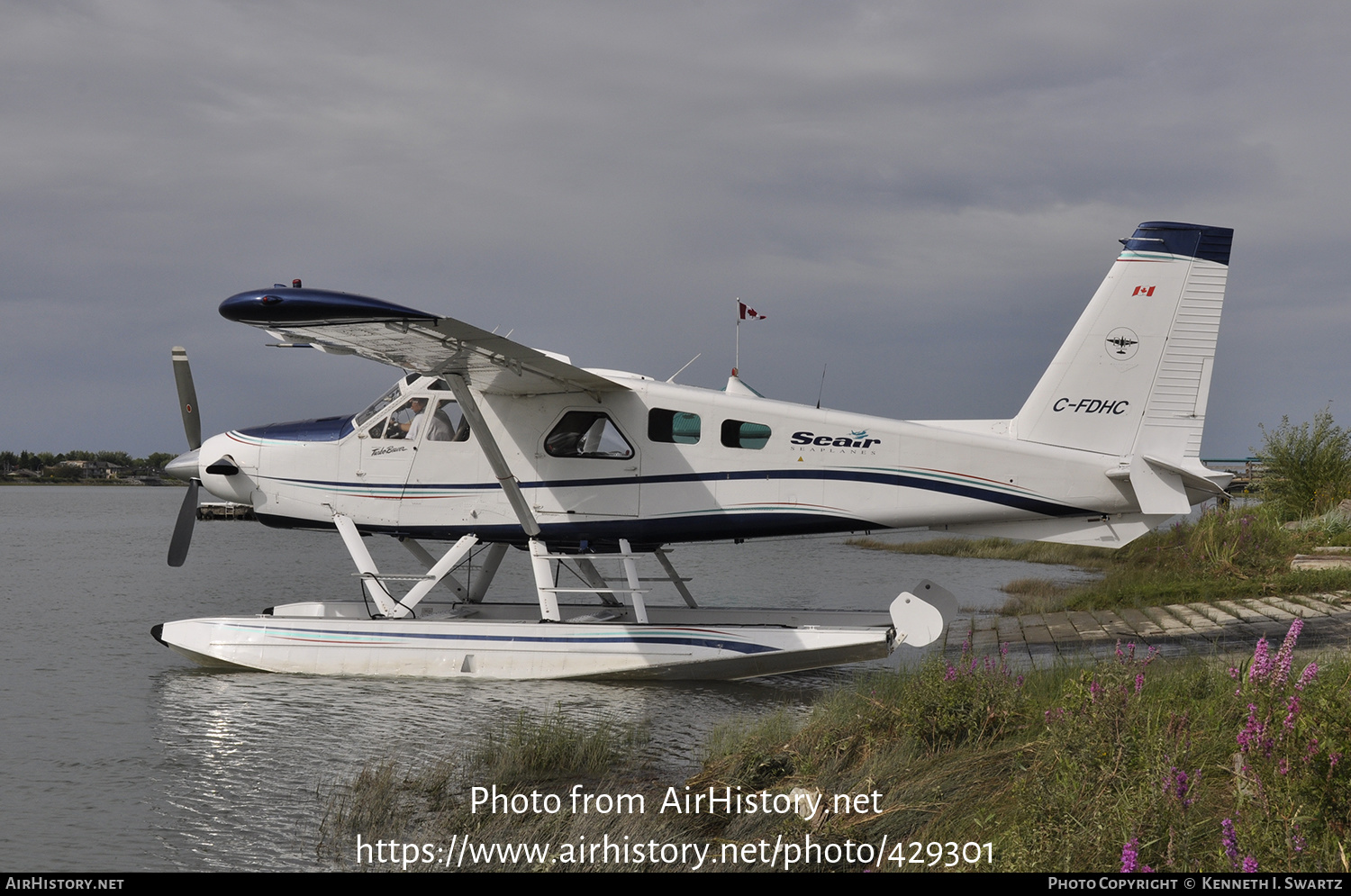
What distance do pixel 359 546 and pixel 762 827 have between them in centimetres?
728

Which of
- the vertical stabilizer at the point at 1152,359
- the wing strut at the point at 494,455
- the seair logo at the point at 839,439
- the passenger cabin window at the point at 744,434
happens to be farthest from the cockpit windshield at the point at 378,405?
the vertical stabilizer at the point at 1152,359

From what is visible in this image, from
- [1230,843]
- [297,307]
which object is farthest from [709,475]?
[1230,843]

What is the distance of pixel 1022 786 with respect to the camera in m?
4.87

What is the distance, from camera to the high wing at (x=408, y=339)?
25.4 feet

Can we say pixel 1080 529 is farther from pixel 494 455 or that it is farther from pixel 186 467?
pixel 186 467

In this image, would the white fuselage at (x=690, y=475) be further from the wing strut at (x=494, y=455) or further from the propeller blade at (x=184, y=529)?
the propeller blade at (x=184, y=529)

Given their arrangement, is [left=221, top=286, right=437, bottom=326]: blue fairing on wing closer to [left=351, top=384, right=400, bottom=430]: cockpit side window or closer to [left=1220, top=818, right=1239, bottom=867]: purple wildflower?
[left=351, top=384, right=400, bottom=430]: cockpit side window

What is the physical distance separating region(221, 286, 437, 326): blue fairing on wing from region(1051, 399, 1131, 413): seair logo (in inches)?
256

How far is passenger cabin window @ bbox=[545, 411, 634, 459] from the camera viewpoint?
34.7ft

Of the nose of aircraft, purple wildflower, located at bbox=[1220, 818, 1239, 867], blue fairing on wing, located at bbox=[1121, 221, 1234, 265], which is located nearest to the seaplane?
blue fairing on wing, located at bbox=[1121, 221, 1234, 265]

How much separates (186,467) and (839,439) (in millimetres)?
7685

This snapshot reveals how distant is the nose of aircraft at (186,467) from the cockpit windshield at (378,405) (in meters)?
2.12

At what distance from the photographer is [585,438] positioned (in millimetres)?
10664
